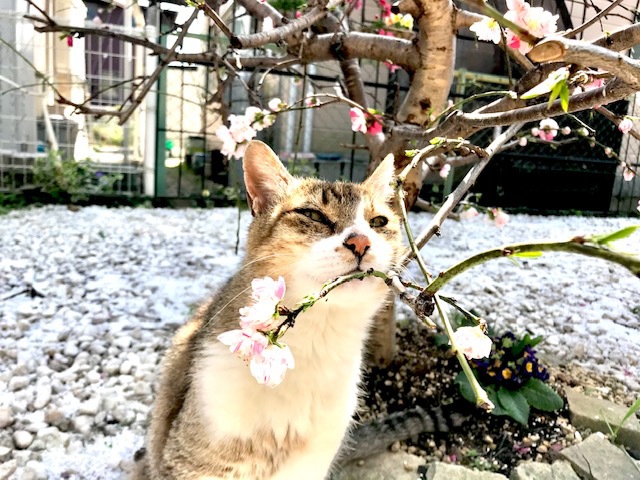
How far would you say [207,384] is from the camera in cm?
159

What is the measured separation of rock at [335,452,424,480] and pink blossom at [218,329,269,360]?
157 cm

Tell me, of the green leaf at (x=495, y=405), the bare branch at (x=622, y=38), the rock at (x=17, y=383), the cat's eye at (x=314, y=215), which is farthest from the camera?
the rock at (x=17, y=383)

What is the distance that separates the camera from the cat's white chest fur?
1531 millimetres

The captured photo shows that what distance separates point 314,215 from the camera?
1.66m

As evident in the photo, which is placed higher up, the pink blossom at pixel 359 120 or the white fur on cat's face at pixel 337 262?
the pink blossom at pixel 359 120

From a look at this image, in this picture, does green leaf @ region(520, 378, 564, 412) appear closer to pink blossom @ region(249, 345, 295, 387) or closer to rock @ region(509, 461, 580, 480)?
rock @ region(509, 461, 580, 480)

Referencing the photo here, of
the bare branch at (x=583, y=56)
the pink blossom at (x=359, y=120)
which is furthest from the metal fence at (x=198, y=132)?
the bare branch at (x=583, y=56)

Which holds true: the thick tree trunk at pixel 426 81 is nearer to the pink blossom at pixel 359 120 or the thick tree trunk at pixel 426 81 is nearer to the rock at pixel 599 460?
the pink blossom at pixel 359 120

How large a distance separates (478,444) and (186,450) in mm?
1425

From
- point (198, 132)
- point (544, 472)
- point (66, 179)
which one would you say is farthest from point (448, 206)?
point (66, 179)

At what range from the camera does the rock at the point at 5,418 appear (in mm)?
2316

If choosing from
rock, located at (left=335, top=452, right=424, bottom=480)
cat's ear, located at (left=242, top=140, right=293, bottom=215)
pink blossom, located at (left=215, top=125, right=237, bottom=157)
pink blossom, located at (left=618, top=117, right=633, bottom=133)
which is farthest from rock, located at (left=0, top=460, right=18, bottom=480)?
pink blossom, located at (left=618, top=117, right=633, bottom=133)

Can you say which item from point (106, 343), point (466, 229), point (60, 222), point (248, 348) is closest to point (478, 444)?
point (248, 348)

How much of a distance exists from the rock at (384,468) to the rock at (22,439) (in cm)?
134
